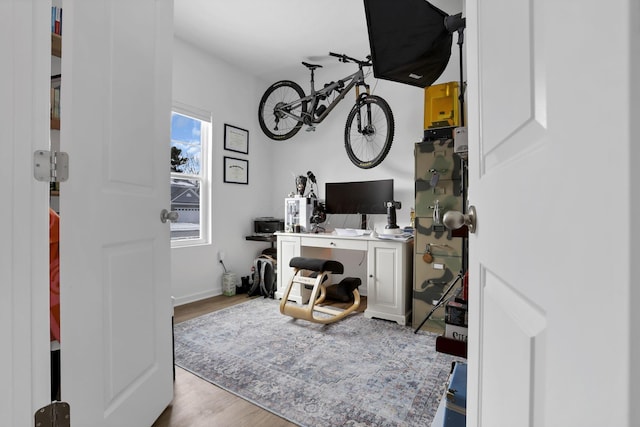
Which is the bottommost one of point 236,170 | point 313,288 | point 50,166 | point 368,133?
point 313,288

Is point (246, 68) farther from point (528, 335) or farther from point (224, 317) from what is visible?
point (528, 335)

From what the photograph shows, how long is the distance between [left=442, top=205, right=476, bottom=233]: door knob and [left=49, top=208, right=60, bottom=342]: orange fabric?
1.17 m

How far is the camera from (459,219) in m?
0.69

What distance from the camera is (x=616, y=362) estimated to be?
0.75ft

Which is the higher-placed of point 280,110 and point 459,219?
point 280,110

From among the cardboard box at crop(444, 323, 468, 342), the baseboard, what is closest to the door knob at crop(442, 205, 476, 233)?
the cardboard box at crop(444, 323, 468, 342)

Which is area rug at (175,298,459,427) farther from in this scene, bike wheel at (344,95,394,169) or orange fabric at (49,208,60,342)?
bike wheel at (344,95,394,169)

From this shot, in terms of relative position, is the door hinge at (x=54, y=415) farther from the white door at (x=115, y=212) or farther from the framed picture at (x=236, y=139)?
the framed picture at (x=236, y=139)

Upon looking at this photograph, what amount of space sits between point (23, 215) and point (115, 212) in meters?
0.30

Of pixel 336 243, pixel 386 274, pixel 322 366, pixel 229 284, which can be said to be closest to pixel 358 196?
pixel 336 243

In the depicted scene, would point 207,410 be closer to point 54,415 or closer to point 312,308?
point 54,415

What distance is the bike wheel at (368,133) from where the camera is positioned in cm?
327

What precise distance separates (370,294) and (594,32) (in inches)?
112

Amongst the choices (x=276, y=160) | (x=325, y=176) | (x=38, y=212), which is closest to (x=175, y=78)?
(x=276, y=160)
